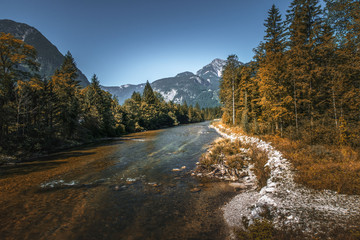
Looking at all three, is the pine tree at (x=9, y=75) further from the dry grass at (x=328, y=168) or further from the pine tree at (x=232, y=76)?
the pine tree at (x=232, y=76)

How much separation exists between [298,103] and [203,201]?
14.3 metres

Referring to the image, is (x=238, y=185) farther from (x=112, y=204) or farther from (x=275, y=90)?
(x=275, y=90)

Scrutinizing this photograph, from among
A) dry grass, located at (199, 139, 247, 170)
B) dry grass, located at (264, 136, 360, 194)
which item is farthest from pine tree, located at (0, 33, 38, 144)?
dry grass, located at (264, 136, 360, 194)

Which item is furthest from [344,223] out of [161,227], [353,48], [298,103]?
[298,103]

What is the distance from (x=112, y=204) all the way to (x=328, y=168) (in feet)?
35.1

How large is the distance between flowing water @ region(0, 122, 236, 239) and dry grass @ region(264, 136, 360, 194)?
364 centimetres

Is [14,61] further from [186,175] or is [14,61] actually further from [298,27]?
[298,27]

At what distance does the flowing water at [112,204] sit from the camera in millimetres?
5828

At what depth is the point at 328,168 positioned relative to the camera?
25.9 ft

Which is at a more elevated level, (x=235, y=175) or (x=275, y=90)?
(x=275, y=90)

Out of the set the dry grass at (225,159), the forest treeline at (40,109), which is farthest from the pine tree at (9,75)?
the dry grass at (225,159)

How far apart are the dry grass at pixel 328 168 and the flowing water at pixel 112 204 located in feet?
12.0

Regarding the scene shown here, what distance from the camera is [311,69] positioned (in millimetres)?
14867

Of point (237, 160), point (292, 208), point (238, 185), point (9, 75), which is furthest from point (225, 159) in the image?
point (9, 75)
